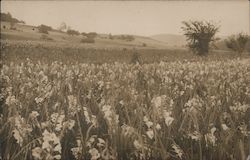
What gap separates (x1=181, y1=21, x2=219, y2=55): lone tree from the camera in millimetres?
5988

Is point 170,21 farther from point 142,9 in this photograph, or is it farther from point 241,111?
point 241,111

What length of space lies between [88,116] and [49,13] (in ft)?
9.04

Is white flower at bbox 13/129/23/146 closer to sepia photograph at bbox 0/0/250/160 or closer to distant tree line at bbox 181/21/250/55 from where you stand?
sepia photograph at bbox 0/0/250/160

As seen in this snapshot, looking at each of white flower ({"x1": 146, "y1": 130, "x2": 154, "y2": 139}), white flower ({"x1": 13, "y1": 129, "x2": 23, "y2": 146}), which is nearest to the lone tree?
white flower ({"x1": 146, "y1": 130, "x2": 154, "y2": 139})

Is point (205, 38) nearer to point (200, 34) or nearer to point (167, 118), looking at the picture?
point (200, 34)

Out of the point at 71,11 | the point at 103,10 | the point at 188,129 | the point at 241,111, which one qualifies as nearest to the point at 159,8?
the point at 103,10

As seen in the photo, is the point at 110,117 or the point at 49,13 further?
the point at 49,13

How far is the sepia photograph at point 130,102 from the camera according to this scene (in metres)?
3.10

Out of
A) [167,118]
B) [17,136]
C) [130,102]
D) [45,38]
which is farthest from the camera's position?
[45,38]

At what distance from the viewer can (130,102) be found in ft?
13.0

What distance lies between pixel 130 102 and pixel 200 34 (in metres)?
4.17

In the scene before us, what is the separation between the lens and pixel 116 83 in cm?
491

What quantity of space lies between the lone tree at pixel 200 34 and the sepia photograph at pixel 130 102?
0.06 meters

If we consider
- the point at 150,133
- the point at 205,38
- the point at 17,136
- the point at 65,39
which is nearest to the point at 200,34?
the point at 205,38
